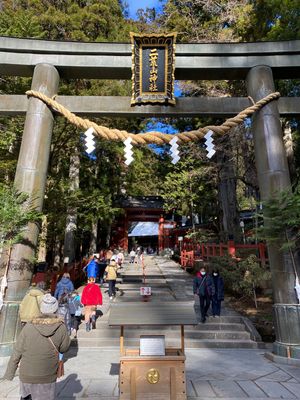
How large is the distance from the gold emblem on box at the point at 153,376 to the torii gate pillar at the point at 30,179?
3.07 meters

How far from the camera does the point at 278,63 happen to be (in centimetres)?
702

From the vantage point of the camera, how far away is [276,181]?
6.36m

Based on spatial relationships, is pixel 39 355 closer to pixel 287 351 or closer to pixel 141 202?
pixel 287 351

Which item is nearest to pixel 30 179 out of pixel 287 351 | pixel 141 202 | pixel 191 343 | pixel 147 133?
pixel 147 133

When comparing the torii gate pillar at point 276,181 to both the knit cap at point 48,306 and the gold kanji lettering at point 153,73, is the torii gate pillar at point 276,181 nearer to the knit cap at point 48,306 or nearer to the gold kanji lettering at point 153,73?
the gold kanji lettering at point 153,73

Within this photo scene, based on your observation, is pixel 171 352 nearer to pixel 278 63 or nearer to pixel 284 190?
pixel 284 190

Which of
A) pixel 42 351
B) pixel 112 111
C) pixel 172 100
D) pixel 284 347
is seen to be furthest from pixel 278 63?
pixel 42 351

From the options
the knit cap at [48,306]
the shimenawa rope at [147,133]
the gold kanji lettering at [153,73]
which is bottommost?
the knit cap at [48,306]

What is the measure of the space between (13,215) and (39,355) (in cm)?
325

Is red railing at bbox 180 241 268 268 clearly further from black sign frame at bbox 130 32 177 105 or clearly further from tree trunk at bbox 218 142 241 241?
black sign frame at bbox 130 32 177 105

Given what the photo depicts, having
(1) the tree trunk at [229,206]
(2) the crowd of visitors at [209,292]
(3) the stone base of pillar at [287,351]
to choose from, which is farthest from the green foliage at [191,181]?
(3) the stone base of pillar at [287,351]

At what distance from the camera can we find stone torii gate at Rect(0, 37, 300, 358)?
627 cm

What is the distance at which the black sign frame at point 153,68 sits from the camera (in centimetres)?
674

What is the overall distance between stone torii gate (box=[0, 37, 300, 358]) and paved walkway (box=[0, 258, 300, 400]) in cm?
90
